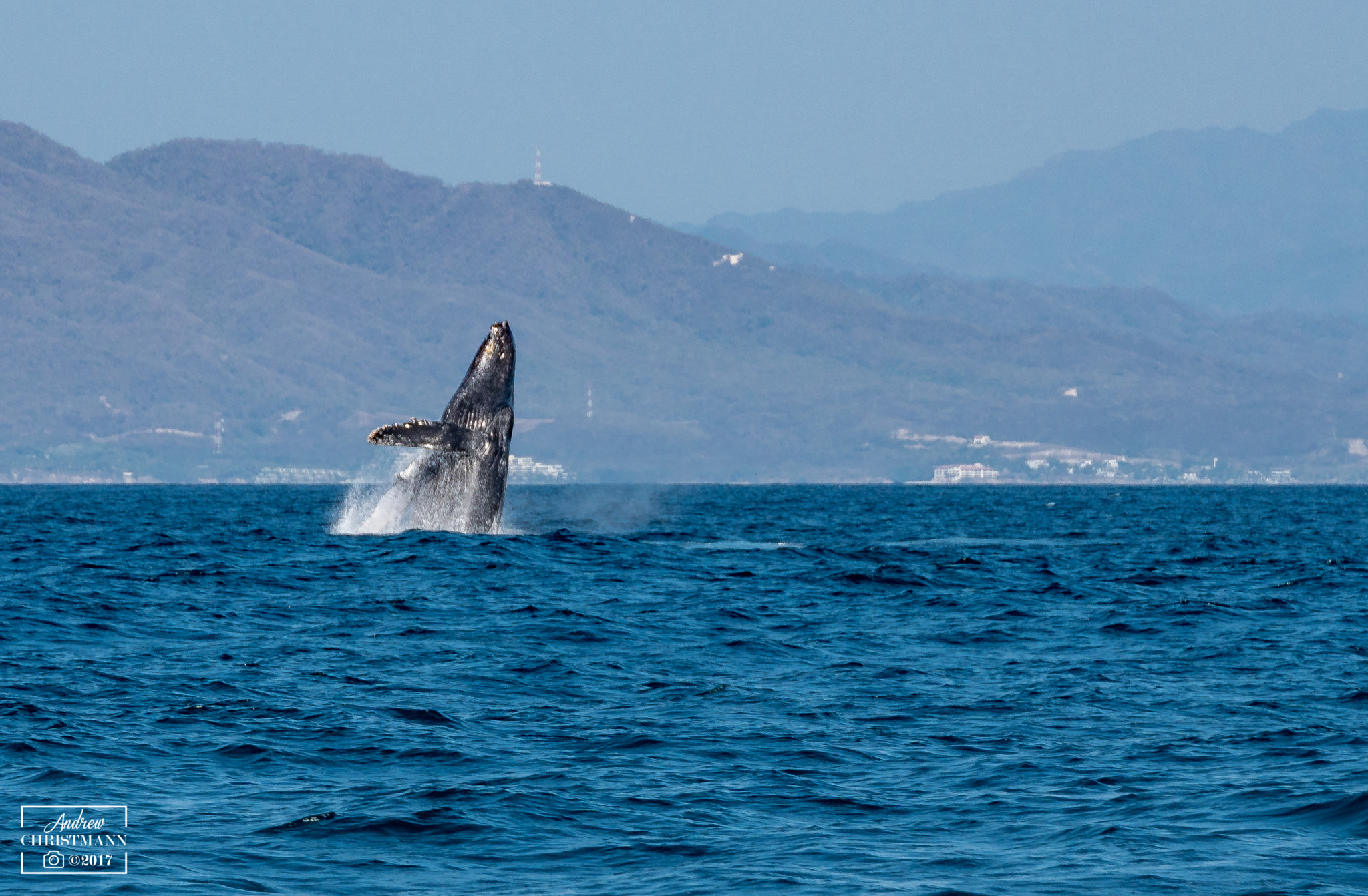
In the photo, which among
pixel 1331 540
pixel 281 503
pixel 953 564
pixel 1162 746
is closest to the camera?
pixel 1162 746

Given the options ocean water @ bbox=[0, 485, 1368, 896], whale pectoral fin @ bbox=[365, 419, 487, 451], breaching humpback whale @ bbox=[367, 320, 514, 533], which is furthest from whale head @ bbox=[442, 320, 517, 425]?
ocean water @ bbox=[0, 485, 1368, 896]

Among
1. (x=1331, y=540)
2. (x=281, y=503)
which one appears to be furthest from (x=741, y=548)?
(x=281, y=503)

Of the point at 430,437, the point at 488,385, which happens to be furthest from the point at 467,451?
the point at 430,437

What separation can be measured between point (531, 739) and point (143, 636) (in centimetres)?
1034

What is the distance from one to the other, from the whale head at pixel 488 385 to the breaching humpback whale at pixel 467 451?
0.01 meters

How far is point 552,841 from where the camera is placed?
51.4 feet

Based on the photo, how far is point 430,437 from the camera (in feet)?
116

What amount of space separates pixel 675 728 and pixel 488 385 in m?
17.8

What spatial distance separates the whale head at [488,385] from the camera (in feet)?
121

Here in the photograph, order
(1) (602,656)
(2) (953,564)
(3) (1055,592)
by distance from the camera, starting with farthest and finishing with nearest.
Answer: (2) (953,564), (3) (1055,592), (1) (602,656)

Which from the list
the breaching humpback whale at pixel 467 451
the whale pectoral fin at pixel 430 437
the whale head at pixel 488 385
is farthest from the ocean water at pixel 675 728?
the whale head at pixel 488 385

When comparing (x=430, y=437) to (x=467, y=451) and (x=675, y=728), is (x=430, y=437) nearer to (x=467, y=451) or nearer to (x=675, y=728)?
(x=467, y=451)

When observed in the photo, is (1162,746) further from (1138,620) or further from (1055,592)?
(1055,592)

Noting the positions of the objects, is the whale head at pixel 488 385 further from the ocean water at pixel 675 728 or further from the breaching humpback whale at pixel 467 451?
the ocean water at pixel 675 728
